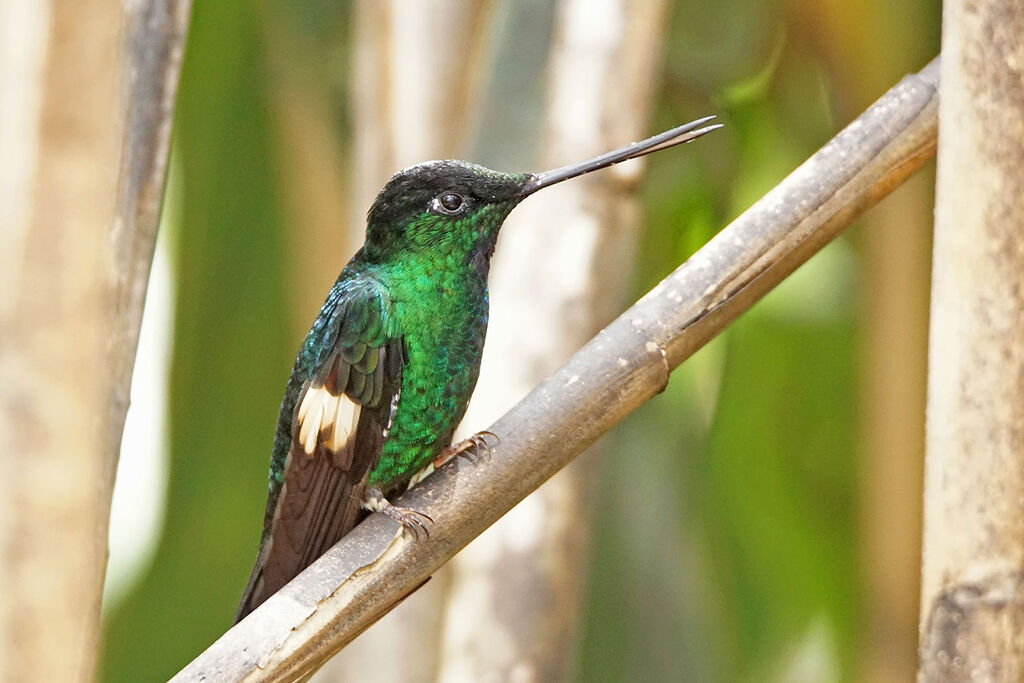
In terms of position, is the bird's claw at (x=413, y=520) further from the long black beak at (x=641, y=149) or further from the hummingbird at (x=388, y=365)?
the long black beak at (x=641, y=149)

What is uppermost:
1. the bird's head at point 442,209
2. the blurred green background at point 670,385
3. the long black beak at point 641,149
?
the long black beak at point 641,149

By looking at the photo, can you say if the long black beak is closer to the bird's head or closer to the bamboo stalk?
the bird's head

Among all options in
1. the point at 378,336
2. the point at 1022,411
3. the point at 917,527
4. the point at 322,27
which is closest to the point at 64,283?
the point at 1022,411

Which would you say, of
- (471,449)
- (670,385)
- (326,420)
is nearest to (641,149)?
(471,449)

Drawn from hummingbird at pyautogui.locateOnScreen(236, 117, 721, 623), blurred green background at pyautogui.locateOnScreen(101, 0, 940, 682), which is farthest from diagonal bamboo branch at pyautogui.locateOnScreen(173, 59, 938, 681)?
blurred green background at pyautogui.locateOnScreen(101, 0, 940, 682)

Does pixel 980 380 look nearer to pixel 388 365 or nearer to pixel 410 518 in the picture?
pixel 410 518

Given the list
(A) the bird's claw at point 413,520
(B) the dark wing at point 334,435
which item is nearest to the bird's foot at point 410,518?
(A) the bird's claw at point 413,520
